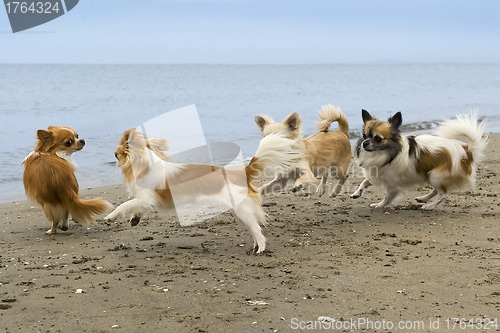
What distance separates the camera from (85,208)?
5.57 m

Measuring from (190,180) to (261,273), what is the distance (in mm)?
1085

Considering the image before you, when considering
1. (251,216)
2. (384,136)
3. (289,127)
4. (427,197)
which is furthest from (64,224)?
(427,197)

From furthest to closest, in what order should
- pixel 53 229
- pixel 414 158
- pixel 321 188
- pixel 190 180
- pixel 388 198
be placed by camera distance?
1. pixel 321 188
2. pixel 388 198
3. pixel 414 158
4. pixel 53 229
5. pixel 190 180

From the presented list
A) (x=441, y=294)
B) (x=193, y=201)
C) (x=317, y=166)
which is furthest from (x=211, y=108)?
(x=441, y=294)

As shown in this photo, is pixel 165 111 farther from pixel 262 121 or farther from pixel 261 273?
pixel 261 273

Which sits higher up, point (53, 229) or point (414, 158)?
point (53, 229)

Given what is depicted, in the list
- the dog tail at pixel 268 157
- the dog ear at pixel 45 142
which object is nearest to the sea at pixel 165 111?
the dog tail at pixel 268 157

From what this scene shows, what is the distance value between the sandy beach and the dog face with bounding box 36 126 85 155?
0.81m

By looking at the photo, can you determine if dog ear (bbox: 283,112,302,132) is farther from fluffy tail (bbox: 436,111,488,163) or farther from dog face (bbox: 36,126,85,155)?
dog face (bbox: 36,126,85,155)

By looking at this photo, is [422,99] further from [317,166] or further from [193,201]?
[193,201]

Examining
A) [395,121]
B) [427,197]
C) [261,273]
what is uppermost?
[395,121]

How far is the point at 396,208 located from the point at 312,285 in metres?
2.94

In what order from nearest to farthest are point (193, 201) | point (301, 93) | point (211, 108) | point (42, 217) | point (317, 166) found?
point (193, 201) < point (42, 217) < point (317, 166) < point (211, 108) < point (301, 93)

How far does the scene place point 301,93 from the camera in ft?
95.3
